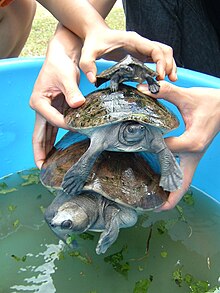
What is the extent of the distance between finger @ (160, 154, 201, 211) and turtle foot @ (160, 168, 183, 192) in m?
0.14

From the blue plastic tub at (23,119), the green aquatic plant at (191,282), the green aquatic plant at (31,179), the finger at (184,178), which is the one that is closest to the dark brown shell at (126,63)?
the finger at (184,178)

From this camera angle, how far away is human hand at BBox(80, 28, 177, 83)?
1.34 meters

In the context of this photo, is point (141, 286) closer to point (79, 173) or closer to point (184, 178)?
point (184, 178)

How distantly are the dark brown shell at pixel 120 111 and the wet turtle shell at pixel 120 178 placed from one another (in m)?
0.15

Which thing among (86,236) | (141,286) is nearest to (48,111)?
(86,236)

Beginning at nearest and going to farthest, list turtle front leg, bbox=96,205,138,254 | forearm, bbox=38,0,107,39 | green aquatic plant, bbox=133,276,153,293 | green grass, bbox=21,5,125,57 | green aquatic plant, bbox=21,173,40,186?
1. turtle front leg, bbox=96,205,138,254
2. green aquatic plant, bbox=133,276,153,293
3. forearm, bbox=38,0,107,39
4. green aquatic plant, bbox=21,173,40,186
5. green grass, bbox=21,5,125,57

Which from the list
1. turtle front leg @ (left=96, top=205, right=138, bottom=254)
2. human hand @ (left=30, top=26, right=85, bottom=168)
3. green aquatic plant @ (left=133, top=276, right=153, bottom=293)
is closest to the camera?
turtle front leg @ (left=96, top=205, right=138, bottom=254)

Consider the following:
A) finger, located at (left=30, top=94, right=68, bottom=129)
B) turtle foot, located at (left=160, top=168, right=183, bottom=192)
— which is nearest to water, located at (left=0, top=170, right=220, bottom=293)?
turtle foot, located at (left=160, top=168, right=183, bottom=192)

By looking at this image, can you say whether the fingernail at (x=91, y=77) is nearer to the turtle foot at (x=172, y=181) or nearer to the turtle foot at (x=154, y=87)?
the turtle foot at (x=154, y=87)

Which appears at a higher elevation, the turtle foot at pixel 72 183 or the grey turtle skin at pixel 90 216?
the turtle foot at pixel 72 183

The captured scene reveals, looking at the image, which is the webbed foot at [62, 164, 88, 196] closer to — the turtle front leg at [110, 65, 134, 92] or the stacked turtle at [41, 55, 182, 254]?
the stacked turtle at [41, 55, 182, 254]

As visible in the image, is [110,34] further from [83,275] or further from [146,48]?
[83,275]

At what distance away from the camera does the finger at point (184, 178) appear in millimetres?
1324

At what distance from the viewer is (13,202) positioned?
176 cm
